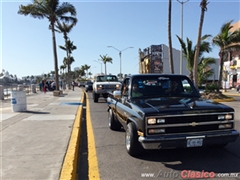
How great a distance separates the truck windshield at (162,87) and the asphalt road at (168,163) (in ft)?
4.17

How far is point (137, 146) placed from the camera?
484 centimetres

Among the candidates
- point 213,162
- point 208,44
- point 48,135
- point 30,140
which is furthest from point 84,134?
point 208,44

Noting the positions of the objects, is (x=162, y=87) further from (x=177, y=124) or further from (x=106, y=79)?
(x=106, y=79)

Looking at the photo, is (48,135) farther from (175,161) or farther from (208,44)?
(208,44)

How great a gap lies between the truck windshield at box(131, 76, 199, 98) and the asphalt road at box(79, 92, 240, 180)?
1271 mm

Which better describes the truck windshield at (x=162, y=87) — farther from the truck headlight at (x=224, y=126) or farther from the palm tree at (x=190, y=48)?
the palm tree at (x=190, y=48)

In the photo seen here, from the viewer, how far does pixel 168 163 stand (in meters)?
4.66

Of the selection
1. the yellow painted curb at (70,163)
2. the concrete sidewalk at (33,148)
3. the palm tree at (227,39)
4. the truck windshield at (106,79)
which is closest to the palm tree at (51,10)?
the truck windshield at (106,79)

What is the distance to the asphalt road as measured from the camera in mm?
4152

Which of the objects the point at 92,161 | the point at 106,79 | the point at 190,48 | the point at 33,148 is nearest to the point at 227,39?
the point at 190,48

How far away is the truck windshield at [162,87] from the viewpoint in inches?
225

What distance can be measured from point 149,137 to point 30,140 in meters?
3.21

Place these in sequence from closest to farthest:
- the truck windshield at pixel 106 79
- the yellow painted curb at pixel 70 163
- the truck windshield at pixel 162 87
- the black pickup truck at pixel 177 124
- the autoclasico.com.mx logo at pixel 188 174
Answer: the yellow painted curb at pixel 70 163, the autoclasico.com.mx logo at pixel 188 174, the black pickup truck at pixel 177 124, the truck windshield at pixel 162 87, the truck windshield at pixel 106 79

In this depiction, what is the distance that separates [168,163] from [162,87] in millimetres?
1851
